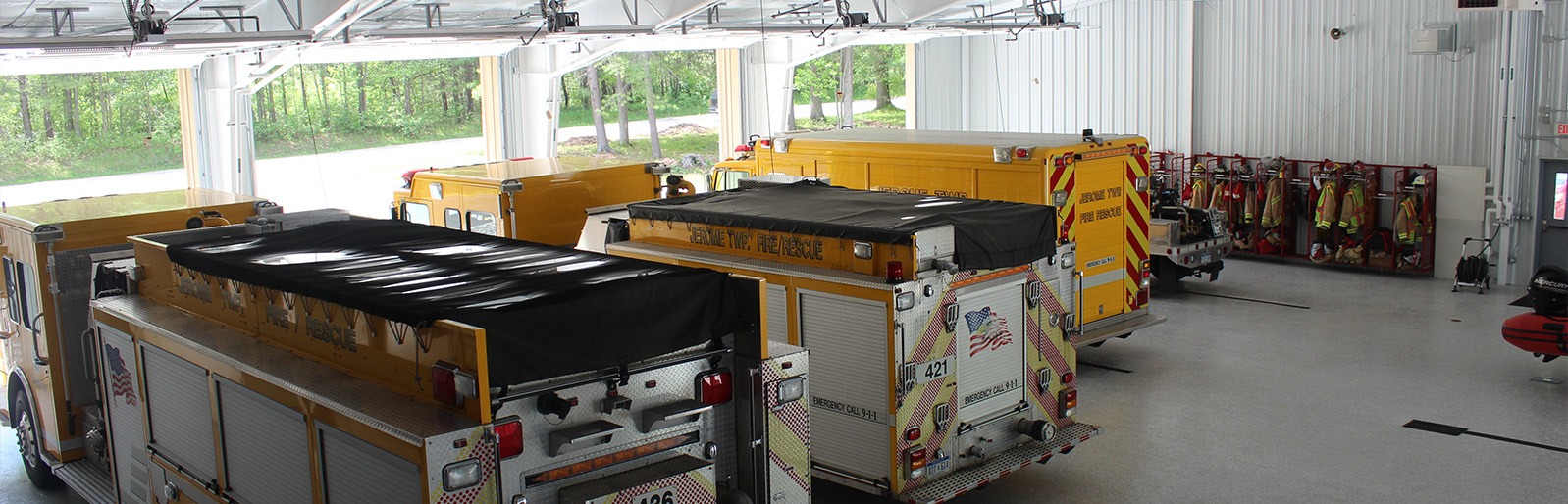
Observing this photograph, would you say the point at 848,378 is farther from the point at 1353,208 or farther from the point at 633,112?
the point at 633,112

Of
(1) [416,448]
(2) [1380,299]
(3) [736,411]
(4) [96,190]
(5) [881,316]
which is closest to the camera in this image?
(1) [416,448]

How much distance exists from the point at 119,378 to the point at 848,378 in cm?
477

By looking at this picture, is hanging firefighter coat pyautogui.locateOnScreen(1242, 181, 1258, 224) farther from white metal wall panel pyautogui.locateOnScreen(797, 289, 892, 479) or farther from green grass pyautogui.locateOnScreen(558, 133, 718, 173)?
green grass pyautogui.locateOnScreen(558, 133, 718, 173)

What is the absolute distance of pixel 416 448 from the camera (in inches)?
208

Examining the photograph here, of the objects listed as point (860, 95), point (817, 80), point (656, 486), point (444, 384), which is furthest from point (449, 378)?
point (860, 95)

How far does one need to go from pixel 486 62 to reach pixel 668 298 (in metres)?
15.3

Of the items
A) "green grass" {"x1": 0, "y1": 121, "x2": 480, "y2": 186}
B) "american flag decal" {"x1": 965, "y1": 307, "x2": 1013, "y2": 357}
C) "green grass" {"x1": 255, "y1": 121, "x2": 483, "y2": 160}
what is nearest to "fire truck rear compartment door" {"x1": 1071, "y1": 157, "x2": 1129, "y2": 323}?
"american flag decal" {"x1": 965, "y1": 307, "x2": 1013, "y2": 357}

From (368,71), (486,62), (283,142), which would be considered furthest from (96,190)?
(486,62)

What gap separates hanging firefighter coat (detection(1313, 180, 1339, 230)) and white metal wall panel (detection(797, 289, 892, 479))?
505 inches

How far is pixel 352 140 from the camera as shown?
101 feet

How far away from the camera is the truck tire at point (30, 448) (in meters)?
9.98

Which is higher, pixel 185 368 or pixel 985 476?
pixel 185 368

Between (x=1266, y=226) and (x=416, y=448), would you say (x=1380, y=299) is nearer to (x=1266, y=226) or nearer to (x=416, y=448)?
(x=1266, y=226)

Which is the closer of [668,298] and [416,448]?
[416,448]
